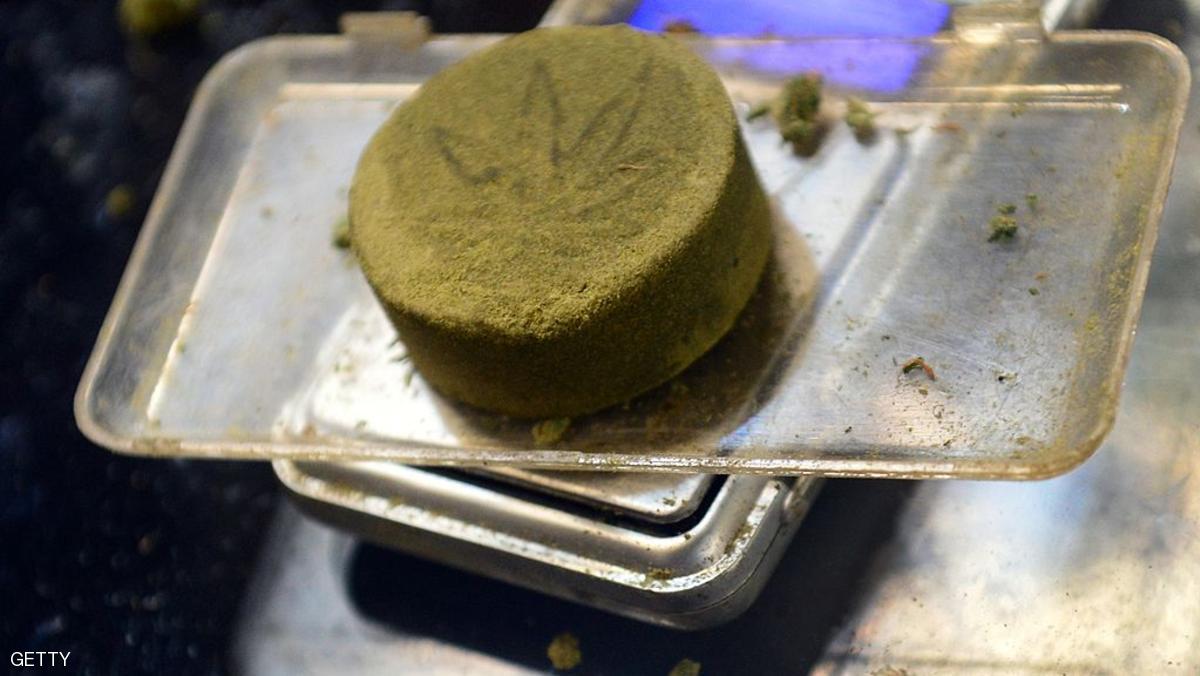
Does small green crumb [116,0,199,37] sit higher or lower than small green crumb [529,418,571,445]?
lower

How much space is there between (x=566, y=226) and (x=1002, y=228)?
0.37 metres

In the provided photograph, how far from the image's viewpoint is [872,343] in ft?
3.11

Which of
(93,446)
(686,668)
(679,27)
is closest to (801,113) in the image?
(679,27)

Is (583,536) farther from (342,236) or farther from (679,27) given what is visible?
(679,27)

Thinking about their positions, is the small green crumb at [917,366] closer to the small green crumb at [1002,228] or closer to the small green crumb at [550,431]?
the small green crumb at [1002,228]

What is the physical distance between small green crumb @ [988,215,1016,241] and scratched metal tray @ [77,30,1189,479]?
1 cm

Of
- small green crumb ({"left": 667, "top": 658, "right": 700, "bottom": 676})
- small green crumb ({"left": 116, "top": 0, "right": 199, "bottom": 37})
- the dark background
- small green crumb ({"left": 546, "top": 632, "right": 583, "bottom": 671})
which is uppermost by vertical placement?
small green crumb ({"left": 116, "top": 0, "right": 199, "bottom": 37})

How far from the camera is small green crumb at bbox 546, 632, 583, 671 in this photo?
37.5 inches

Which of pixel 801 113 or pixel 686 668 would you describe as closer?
pixel 686 668

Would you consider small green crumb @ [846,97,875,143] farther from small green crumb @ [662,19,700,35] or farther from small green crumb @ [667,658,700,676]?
small green crumb @ [667,658,700,676]

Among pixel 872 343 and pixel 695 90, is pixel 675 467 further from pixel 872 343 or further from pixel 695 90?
pixel 695 90

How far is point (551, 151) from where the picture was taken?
3.05ft

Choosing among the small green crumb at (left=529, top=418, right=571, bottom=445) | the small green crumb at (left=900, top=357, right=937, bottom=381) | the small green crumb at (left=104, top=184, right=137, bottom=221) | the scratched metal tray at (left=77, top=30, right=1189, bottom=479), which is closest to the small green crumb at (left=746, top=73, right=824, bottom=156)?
the scratched metal tray at (left=77, top=30, right=1189, bottom=479)

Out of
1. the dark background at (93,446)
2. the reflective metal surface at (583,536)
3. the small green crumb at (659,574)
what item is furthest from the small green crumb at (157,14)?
the small green crumb at (659,574)
